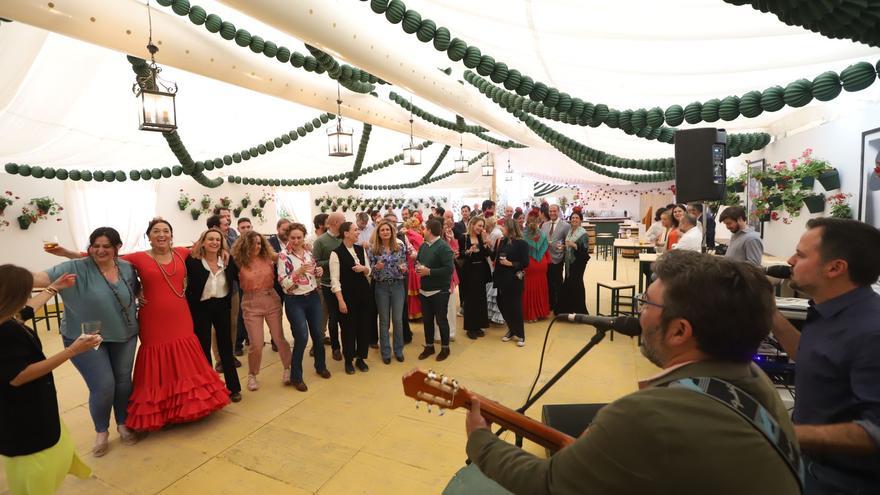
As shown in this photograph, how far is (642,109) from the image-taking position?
381 cm

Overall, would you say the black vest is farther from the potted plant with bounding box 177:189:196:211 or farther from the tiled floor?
the potted plant with bounding box 177:189:196:211

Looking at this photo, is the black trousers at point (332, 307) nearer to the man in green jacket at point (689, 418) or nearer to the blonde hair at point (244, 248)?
the blonde hair at point (244, 248)

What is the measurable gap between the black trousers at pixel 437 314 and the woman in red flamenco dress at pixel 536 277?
1.63 m

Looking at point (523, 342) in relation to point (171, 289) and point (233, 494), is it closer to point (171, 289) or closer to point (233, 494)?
point (233, 494)

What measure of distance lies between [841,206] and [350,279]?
15.6ft

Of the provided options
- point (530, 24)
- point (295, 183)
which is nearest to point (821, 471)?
point (530, 24)

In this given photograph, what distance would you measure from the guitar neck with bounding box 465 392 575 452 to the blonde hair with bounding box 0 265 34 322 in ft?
6.70

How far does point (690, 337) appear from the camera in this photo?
886mm

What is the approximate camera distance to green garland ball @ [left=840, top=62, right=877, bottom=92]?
247 cm

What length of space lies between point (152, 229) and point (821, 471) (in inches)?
150

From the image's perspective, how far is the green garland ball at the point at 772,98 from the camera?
3018mm

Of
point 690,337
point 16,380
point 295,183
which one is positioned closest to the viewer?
point 690,337

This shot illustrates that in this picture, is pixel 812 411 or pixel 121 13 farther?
pixel 121 13

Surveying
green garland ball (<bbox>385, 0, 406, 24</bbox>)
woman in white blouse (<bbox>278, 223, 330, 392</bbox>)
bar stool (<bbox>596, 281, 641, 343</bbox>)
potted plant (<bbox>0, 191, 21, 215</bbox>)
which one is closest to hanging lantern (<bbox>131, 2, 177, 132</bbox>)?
woman in white blouse (<bbox>278, 223, 330, 392</bbox>)
